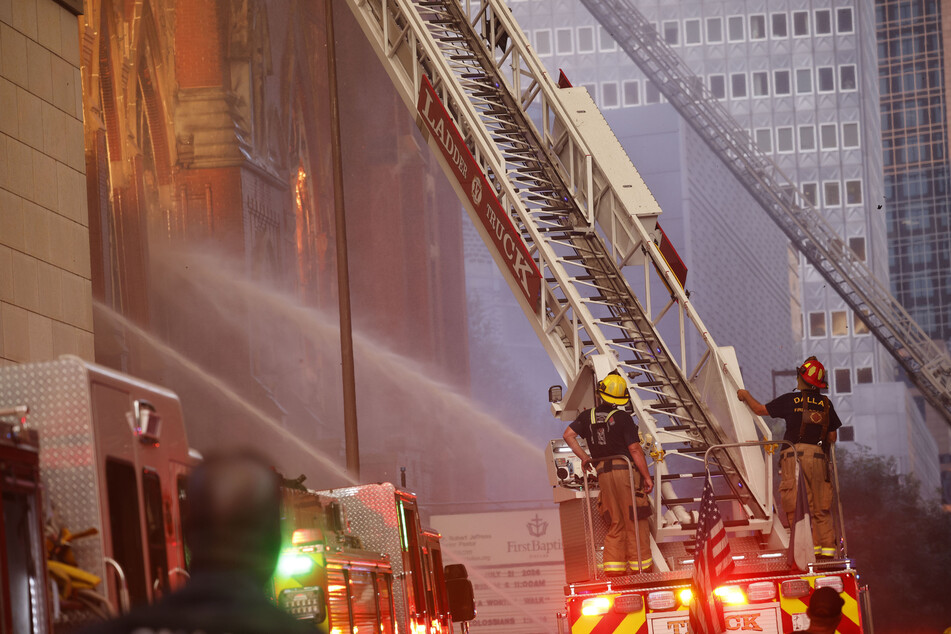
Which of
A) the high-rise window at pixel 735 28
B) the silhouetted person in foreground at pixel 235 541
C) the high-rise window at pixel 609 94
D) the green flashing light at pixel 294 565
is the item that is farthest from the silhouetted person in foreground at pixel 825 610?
the high-rise window at pixel 609 94

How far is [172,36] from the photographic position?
88.9 feet

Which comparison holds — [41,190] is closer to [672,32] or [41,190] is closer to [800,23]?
[672,32]

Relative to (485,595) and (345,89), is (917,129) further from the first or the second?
(485,595)

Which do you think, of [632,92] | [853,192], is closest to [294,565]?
[853,192]

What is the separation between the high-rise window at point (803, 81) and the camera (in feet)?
164

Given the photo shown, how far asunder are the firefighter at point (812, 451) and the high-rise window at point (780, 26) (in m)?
43.0

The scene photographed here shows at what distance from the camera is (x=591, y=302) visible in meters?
12.4

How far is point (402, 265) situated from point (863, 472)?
598 inches

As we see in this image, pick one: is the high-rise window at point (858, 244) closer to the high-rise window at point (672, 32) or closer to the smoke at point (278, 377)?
the high-rise window at point (672, 32)

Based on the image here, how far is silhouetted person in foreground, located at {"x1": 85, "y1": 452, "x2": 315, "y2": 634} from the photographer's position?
2.17 metres

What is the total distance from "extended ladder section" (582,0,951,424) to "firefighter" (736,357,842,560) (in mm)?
21445

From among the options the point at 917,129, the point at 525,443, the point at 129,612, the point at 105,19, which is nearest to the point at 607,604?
the point at 129,612

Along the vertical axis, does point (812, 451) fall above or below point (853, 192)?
below

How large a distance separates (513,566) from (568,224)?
962cm
